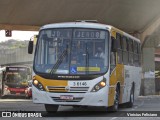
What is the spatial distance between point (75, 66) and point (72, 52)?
51 centimetres

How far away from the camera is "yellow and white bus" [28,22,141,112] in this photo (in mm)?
16438

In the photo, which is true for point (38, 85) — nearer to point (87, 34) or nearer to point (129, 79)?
point (87, 34)

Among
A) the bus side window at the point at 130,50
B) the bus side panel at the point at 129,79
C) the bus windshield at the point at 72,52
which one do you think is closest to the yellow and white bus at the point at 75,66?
the bus windshield at the point at 72,52

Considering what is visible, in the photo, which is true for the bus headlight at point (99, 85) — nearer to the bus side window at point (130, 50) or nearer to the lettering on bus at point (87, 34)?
the lettering on bus at point (87, 34)

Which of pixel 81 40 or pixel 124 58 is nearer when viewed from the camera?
pixel 81 40

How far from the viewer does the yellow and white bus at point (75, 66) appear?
16.4 m

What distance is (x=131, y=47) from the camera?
21922 mm

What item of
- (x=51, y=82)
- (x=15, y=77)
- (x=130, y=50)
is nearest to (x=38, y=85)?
(x=51, y=82)

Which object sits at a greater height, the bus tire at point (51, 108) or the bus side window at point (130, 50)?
the bus side window at point (130, 50)

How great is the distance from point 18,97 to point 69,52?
26726 mm

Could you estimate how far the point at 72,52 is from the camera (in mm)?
16969

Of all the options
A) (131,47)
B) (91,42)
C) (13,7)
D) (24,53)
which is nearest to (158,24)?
(13,7)

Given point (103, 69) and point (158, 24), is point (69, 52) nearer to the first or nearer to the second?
point (103, 69)

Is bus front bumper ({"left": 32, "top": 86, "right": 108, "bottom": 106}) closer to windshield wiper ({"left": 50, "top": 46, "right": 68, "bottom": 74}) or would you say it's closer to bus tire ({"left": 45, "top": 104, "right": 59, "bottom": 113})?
windshield wiper ({"left": 50, "top": 46, "right": 68, "bottom": 74})
